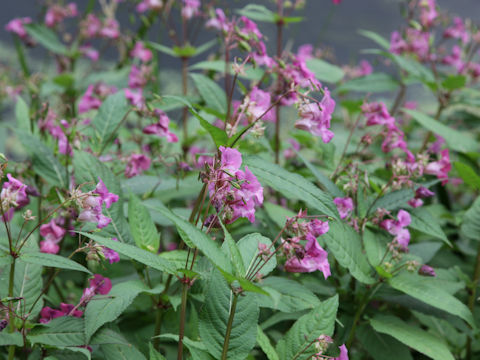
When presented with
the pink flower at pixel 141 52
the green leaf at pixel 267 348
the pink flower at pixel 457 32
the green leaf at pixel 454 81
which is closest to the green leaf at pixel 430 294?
the green leaf at pixel 267 348

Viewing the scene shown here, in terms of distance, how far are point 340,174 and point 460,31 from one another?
1538 mm

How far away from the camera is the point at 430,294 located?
Answer: 97cm

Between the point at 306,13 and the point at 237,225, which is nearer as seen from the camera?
the point at 237,225

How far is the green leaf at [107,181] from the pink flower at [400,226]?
22.9 inches

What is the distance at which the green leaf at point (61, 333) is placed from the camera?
2.59 feet

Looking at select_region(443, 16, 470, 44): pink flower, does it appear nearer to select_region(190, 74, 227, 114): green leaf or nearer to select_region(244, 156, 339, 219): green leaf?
select_region(190, 74, 227, 114): green leaf

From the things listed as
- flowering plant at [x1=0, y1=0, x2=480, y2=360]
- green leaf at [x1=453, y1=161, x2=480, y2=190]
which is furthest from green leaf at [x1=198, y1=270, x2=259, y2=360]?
green leaf at [x1=453, y1=161, x2=480, y2=190]

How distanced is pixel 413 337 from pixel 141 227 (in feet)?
2.04

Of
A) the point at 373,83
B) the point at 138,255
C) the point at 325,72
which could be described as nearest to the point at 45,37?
the point at 325,72

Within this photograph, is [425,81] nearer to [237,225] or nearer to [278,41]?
[278,41]

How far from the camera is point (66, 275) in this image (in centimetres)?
143

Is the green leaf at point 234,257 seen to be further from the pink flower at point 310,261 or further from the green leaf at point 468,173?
the green leaf at point 468,173

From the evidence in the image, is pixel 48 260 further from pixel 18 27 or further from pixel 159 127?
pixel 18 27

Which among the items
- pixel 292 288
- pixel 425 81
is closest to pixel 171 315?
pixel 292 288
